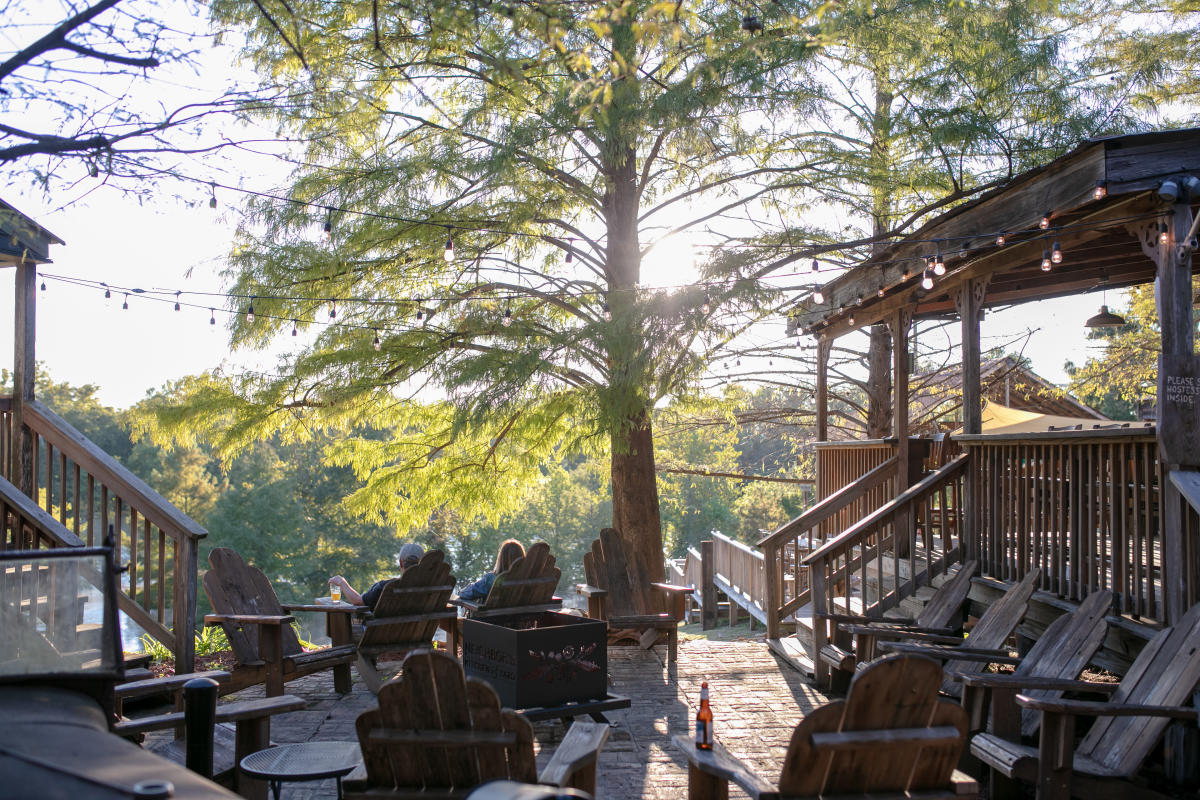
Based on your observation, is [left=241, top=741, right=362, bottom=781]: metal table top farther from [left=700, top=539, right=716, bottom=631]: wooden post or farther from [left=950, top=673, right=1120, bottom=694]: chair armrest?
[left=700, top=539, right=716, bottom=631]: wooden post

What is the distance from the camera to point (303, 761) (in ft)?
13.1

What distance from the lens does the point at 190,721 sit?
355 centimetres

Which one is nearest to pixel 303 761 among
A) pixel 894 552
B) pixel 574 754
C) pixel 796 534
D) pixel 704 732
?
pixel 574 754

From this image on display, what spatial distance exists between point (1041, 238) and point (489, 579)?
5.60 m

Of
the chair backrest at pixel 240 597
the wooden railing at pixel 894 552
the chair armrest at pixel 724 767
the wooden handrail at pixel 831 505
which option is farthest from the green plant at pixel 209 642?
the chair armrest at pixel 724 767

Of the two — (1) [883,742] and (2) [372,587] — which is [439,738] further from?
(2) [372,587]

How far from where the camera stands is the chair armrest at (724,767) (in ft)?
11.5

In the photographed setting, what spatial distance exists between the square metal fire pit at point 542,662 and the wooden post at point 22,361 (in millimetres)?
4361

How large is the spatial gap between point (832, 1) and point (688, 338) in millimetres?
4609

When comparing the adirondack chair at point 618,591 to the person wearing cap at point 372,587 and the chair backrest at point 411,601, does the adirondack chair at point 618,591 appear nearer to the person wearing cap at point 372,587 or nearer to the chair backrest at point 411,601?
the person wearing cap at point 372,587

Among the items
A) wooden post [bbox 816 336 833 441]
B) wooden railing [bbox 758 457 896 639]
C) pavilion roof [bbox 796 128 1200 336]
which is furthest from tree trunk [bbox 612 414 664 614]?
wooden post [bbox 816 336 833 441]

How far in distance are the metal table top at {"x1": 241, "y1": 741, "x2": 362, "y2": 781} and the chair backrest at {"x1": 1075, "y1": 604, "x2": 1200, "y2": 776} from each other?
3.59 metres

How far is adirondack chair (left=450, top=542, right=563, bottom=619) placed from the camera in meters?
7.57

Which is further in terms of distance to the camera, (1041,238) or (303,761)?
(1041,238)
